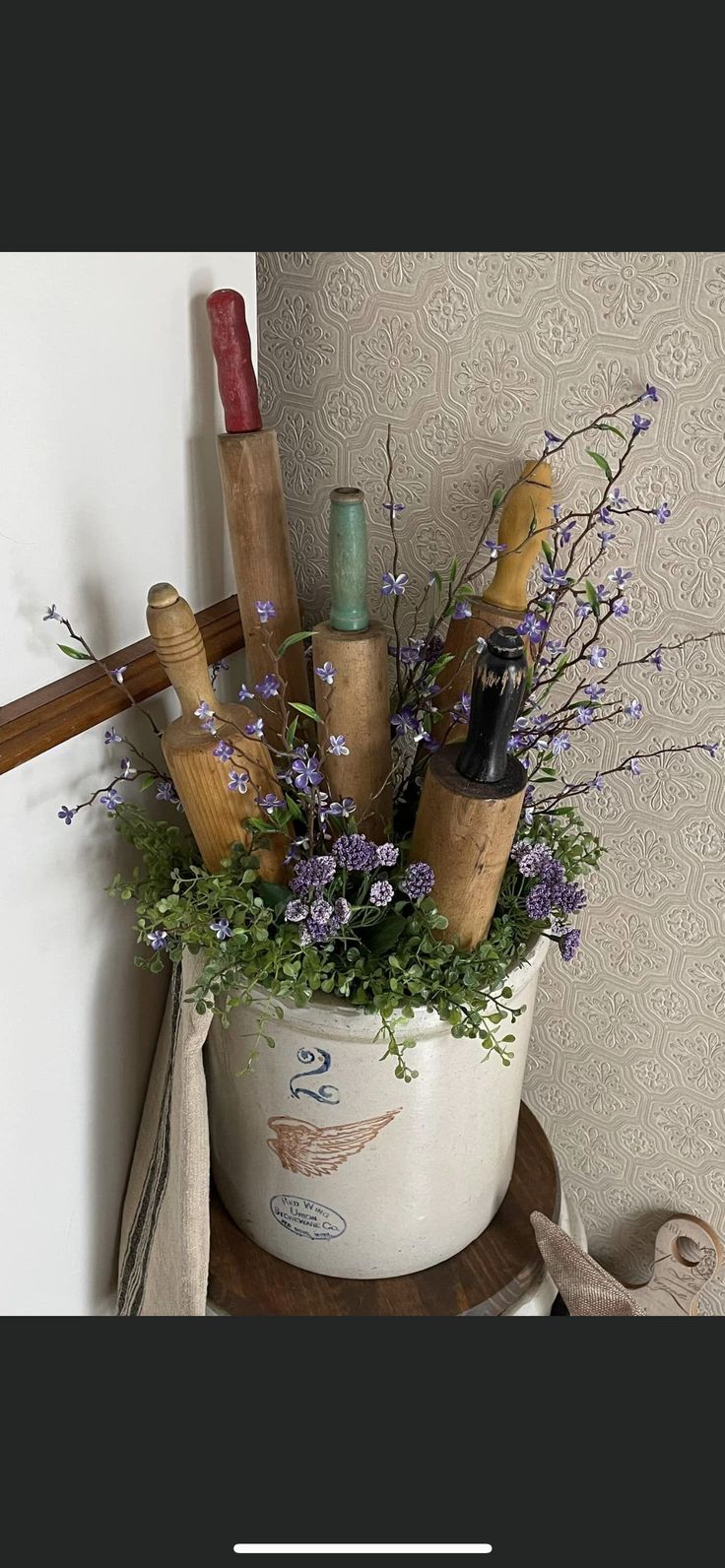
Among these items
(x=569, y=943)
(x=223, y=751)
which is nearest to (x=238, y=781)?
(x=223, y=751)

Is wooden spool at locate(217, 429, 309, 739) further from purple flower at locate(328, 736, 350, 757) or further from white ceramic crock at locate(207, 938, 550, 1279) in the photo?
white ceramic crock at locate(207, 938, 550, 1279)

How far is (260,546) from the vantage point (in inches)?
27.5

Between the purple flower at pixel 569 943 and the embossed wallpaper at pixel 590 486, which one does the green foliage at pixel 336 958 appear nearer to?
the purple flower at pixel 569 943

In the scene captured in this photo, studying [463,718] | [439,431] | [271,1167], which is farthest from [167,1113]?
[439,431]

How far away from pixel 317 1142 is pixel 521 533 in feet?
1.31

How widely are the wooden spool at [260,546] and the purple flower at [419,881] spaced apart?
0.14m

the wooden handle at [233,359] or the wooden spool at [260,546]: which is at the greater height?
the wooden handle at [233,359]

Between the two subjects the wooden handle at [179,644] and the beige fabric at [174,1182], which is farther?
the beige fabric at [174,1182]

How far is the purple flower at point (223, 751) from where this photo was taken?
0.62m

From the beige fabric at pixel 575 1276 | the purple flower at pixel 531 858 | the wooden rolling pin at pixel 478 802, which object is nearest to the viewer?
the wooden rolling pin at pixel 478 802

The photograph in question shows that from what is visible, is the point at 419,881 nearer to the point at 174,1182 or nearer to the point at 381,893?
the point at 381,893

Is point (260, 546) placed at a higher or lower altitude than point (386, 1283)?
higher

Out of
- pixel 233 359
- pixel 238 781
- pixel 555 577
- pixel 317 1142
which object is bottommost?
pixel 317 1142

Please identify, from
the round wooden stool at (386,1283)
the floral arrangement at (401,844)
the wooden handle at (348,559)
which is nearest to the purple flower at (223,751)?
the floral arrangement at (401,844)
